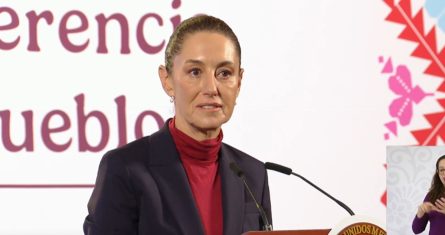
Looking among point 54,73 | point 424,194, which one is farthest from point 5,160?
point 424,194

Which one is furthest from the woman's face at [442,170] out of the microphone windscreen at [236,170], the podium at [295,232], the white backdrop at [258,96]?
the white backdrop at [258,96]

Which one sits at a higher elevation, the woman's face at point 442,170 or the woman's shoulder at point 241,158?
the woman's shoulder at point 241,158

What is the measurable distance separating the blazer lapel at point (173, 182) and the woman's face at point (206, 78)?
75mm

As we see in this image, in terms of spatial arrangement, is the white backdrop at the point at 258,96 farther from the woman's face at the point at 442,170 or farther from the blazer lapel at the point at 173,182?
the woman's face at the point at 442,170

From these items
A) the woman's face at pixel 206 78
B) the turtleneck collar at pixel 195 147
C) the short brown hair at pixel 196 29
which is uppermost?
the short brown hair at pixel 196 29

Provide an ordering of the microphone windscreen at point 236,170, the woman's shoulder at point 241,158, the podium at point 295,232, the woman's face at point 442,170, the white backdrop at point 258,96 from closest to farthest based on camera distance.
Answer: the podium at point 295,232, the woman's face at point 442,170, the microphone windscreen at point 236,170, the woman's shoulder at point 241,158, the white backdrop at point 258,96

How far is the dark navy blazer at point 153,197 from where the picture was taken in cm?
132

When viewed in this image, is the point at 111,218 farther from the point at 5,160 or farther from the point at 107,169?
the point at 5,160

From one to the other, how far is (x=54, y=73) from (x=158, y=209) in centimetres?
140

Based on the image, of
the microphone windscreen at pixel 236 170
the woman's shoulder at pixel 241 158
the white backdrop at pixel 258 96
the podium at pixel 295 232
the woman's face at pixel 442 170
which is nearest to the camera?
the podium at pixel 295 232

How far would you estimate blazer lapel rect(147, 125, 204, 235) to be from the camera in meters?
1.32

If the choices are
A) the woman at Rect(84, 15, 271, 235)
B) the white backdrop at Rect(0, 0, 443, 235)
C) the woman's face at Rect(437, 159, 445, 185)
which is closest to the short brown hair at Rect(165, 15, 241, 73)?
the woman at Rect(84, 15, 271, 235)

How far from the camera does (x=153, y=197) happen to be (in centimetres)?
133

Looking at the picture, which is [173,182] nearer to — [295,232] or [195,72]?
[195,72]
